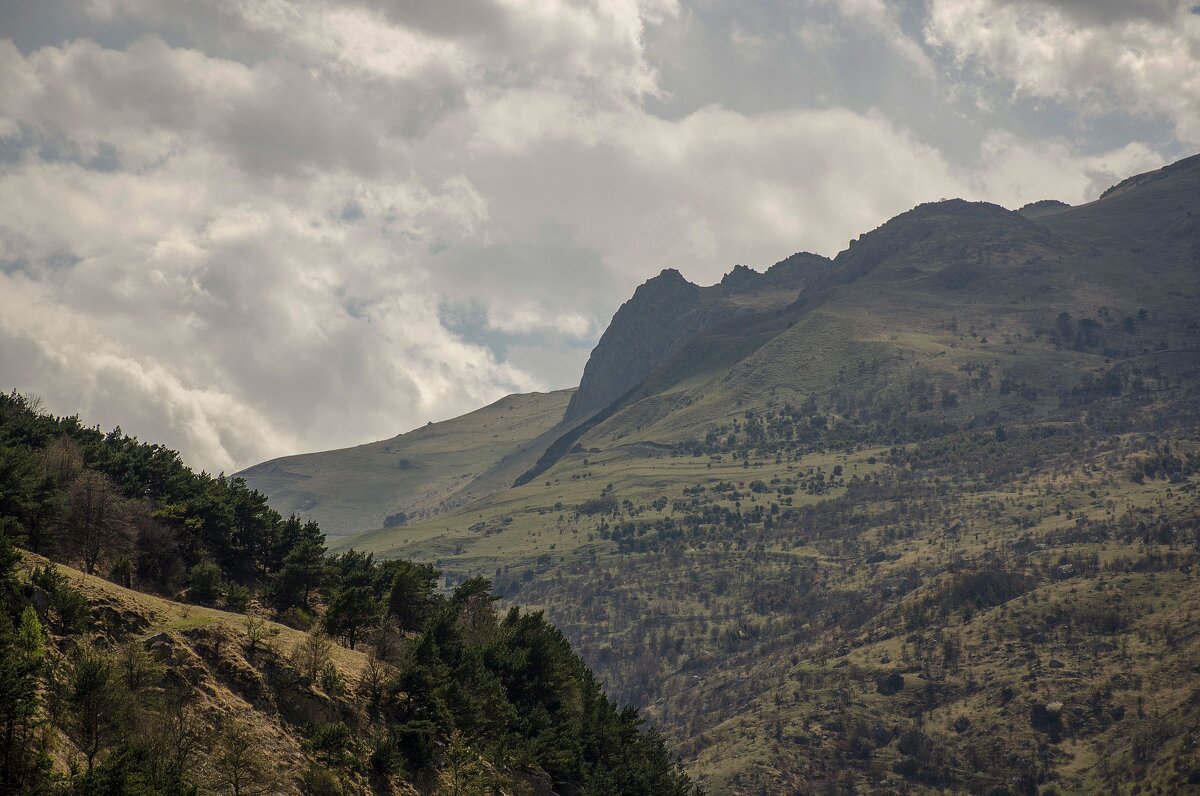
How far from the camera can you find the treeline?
4581 cm

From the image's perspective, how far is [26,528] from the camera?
225 feet

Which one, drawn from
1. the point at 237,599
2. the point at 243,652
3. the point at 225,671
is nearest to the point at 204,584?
the point at 237,599

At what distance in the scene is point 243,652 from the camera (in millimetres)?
58844

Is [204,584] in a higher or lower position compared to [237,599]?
higher

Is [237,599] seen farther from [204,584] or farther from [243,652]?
[243,652]

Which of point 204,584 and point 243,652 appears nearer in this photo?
point 243,652

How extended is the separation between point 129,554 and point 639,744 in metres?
53.8

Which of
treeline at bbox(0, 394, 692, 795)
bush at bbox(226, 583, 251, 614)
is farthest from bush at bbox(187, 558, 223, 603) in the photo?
bush at bbox(226, 583, 251, 614)

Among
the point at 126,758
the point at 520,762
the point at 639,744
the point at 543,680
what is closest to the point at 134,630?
the point at 126,758

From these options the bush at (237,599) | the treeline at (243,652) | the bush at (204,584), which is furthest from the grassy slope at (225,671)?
the bush at (237,599)

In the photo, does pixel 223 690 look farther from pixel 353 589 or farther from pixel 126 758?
pixel 353 589

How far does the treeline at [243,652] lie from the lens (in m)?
45.8

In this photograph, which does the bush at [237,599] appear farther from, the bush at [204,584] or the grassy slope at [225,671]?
the grassy slope at [225,671]

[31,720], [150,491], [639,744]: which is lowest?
[639,744]
